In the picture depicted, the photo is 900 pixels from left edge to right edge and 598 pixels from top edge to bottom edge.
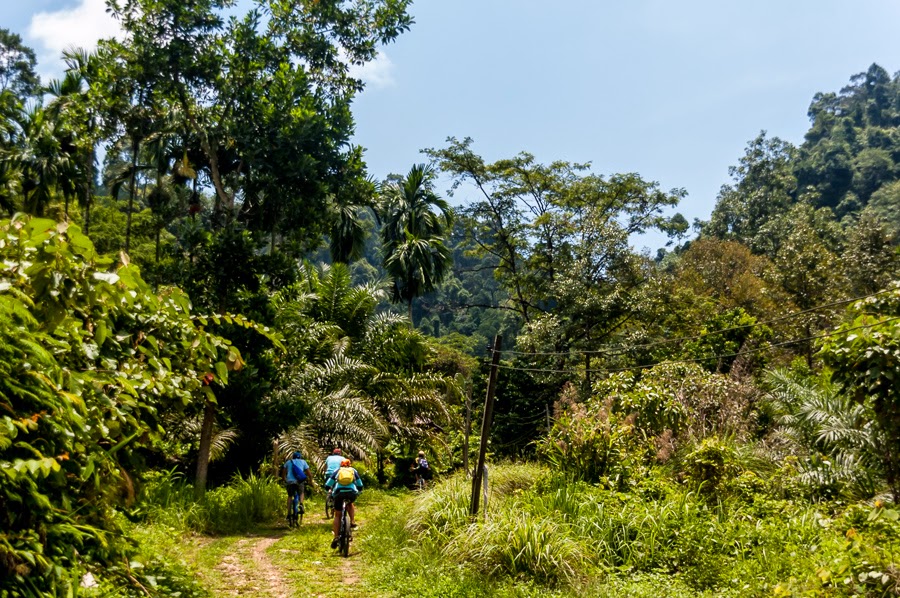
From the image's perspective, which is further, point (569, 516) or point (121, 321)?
point (569, 516)

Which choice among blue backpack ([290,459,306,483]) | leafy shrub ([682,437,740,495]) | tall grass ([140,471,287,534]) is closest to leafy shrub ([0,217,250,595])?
tall grass ([140,471,287,534])

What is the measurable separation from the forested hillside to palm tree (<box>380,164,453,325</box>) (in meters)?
0.14

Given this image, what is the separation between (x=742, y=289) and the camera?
36156mm

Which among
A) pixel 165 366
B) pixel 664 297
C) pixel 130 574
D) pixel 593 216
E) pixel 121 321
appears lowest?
pixel 130 574

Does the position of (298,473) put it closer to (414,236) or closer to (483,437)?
(483,437)

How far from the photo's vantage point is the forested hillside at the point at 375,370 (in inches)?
185

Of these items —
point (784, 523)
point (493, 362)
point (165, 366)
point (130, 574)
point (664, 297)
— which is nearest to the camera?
point (130, 574)

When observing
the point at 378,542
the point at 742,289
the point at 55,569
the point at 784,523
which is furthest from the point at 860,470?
the point at 742,289

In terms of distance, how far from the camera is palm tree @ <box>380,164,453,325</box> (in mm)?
31516

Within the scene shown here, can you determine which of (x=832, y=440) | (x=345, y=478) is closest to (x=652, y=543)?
(x=345, y=478)

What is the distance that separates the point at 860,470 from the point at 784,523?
8.95ft

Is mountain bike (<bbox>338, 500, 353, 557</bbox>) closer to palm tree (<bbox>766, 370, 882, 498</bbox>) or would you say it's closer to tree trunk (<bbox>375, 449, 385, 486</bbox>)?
palm tree (<bbox>766, 370, 882, 498</bbox>)

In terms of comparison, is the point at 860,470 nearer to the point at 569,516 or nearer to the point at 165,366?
the point at 569,516

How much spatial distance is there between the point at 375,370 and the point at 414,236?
1287 centimetres
